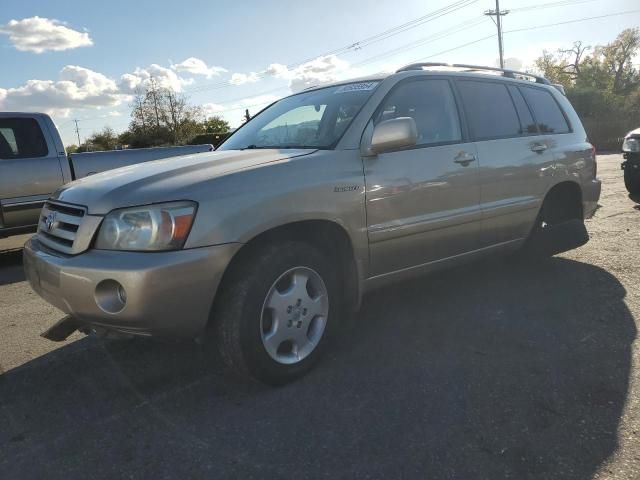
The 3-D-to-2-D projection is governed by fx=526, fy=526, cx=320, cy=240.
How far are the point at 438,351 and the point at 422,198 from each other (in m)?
0.98

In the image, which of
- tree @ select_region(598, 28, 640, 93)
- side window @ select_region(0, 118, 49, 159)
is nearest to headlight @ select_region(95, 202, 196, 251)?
side window @ select_region(0, 118, 49, 159)

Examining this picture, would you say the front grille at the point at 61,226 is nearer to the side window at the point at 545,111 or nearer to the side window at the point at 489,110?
the side window at the point at 489,110

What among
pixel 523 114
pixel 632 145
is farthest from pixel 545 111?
pixel 632 145

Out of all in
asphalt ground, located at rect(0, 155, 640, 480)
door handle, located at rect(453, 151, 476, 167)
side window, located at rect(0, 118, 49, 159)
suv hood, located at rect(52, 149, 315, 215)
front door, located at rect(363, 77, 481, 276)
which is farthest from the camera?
side window, located at rect(0, 118, 49, 159)

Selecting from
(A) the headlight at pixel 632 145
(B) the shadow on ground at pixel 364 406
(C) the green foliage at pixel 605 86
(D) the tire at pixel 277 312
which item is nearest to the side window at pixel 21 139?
(B) the shadow on ground at pixel 364 406

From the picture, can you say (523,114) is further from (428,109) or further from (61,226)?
(61,226)

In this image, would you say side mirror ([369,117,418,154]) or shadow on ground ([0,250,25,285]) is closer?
side mirror ([369,117,418,154])

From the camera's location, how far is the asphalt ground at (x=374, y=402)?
7.33 ft

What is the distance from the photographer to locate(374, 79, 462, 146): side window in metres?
3.54

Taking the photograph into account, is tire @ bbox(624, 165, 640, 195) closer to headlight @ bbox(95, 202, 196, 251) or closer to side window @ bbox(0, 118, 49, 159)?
headlight @ bbox(95, 202, 196, 251)

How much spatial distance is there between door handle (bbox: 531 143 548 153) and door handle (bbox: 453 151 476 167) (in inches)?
33.7

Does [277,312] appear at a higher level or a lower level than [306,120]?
lower

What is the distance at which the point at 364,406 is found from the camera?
2.66m

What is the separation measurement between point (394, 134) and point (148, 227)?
1500 mm
